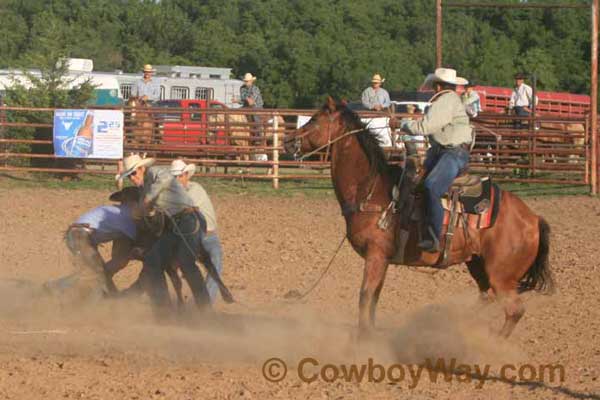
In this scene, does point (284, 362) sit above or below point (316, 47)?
below

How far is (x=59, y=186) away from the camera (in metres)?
18.9

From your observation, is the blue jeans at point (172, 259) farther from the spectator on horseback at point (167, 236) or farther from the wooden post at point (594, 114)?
the wooden post at point (594, 114)

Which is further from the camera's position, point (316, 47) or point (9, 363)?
point (316, 47)

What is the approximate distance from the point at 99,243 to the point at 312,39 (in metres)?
46.0

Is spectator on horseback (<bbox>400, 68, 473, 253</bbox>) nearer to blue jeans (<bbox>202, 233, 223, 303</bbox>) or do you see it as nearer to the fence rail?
blue jeans (<bbox>202, 233, 223, 303</bbox>)

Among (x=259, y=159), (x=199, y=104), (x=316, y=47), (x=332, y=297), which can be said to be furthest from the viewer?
(x=316, y=47)

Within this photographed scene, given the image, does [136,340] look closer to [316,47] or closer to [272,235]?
[272,235]

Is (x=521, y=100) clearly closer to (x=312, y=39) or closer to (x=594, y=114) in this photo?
(x=594, y=114)

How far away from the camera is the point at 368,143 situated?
27.3ft

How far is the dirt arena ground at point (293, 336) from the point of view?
6.82 metres

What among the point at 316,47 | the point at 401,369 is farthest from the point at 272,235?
the point at 316,47

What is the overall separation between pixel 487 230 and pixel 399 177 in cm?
78

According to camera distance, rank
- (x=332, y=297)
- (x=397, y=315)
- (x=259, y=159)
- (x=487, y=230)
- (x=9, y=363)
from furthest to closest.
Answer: (x=259, y=159)
(x=332, y=297)
(x=397, y=315)
(x=487, y=230)
(x=9, y=363)

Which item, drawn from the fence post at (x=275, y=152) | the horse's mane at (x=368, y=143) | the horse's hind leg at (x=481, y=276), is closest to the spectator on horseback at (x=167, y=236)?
the horse's mane at (x=368, y=143)
